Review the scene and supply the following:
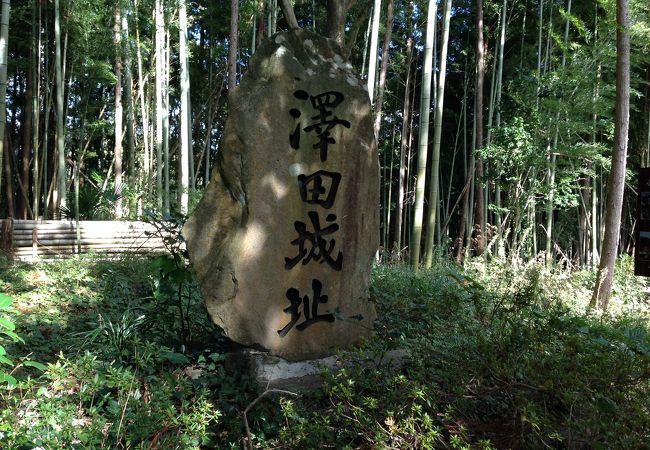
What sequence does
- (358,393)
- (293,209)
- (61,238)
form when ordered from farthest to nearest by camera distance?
(61,238)
(293,209)
(358,393)

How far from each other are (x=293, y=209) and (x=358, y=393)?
1.10 metres

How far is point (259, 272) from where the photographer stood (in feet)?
8.33

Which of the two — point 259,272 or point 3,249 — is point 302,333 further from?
point 3,249

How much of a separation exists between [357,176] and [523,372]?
147 centimetres

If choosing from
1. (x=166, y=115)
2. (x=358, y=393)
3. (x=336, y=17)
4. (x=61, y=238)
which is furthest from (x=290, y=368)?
→ (x=166, y=115)

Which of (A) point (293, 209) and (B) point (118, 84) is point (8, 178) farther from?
(A) point (293, 209)

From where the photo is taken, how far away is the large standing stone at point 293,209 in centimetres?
249

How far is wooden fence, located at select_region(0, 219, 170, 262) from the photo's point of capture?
6971mm

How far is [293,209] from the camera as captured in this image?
2.68 meters

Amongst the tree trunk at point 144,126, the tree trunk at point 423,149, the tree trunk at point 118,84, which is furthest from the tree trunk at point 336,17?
the tree trunk at point 144,126

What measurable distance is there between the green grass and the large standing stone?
0.30m

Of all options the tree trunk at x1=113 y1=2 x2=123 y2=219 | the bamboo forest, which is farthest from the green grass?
the tree trunk at x1=113 y1=2 x2=123 y2=219

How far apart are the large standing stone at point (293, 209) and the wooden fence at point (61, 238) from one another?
15.4 feet

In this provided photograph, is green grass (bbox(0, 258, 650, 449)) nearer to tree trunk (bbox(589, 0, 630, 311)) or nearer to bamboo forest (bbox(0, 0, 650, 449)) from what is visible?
bamboo forest (bbox(0, 0, 650, 449))
